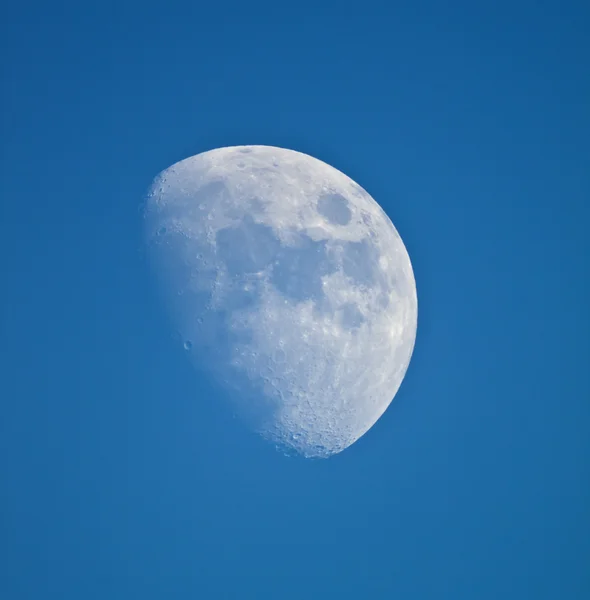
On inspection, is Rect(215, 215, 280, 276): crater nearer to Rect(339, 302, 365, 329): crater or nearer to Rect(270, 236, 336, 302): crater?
Rect(270, 236, 336, 302): crater

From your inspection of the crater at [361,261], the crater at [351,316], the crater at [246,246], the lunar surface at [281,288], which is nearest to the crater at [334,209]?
the lunar surface at [281,288]

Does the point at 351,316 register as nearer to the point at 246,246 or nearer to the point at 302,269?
the point at 302,269

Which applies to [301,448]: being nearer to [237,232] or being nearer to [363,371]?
[363,371]

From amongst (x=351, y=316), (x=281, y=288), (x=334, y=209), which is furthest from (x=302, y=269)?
(x=334, y=209)

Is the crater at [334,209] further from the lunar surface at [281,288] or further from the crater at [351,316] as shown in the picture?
the crater at [351,316]

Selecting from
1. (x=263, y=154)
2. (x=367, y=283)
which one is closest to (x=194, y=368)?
(x=367, y=283)

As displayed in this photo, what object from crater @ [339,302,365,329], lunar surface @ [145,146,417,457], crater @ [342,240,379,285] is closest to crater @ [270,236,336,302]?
lunar surface @ [145,146,417,457]
